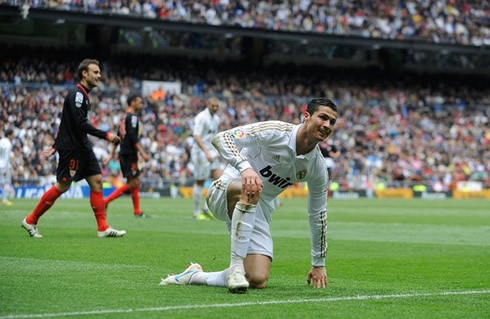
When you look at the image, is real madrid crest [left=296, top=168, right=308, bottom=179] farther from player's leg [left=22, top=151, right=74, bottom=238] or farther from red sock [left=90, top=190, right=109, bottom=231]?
red sock [left=90, top=190, right=109, bottom=231]

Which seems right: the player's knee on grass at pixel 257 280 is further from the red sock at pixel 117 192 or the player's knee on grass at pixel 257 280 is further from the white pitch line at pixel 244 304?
the red sock at pixel 117 192

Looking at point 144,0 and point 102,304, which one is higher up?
point 144,0

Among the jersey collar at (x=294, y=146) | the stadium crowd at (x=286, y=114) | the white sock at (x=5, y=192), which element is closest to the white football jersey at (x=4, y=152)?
the white sock at (x=5, y=192)

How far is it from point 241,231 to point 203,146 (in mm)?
11768

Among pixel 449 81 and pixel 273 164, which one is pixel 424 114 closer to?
pixel 449 81

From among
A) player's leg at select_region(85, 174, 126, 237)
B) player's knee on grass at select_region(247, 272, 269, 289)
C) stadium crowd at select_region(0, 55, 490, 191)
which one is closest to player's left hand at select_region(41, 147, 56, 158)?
player's leg at select_region(85, 174, 126, 237)

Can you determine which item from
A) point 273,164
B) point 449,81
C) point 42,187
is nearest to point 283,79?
point 449,81

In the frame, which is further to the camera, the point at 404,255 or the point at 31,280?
the point at 404,255

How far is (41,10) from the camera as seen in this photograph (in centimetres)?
4072

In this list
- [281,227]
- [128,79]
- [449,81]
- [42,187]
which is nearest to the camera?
[281,227]

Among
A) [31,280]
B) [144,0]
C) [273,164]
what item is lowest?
[31,280]

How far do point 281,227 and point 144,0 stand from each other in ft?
91.8

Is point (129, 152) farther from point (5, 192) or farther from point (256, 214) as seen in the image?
point (256, 214)

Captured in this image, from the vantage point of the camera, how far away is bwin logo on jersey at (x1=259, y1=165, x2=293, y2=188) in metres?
8.51
